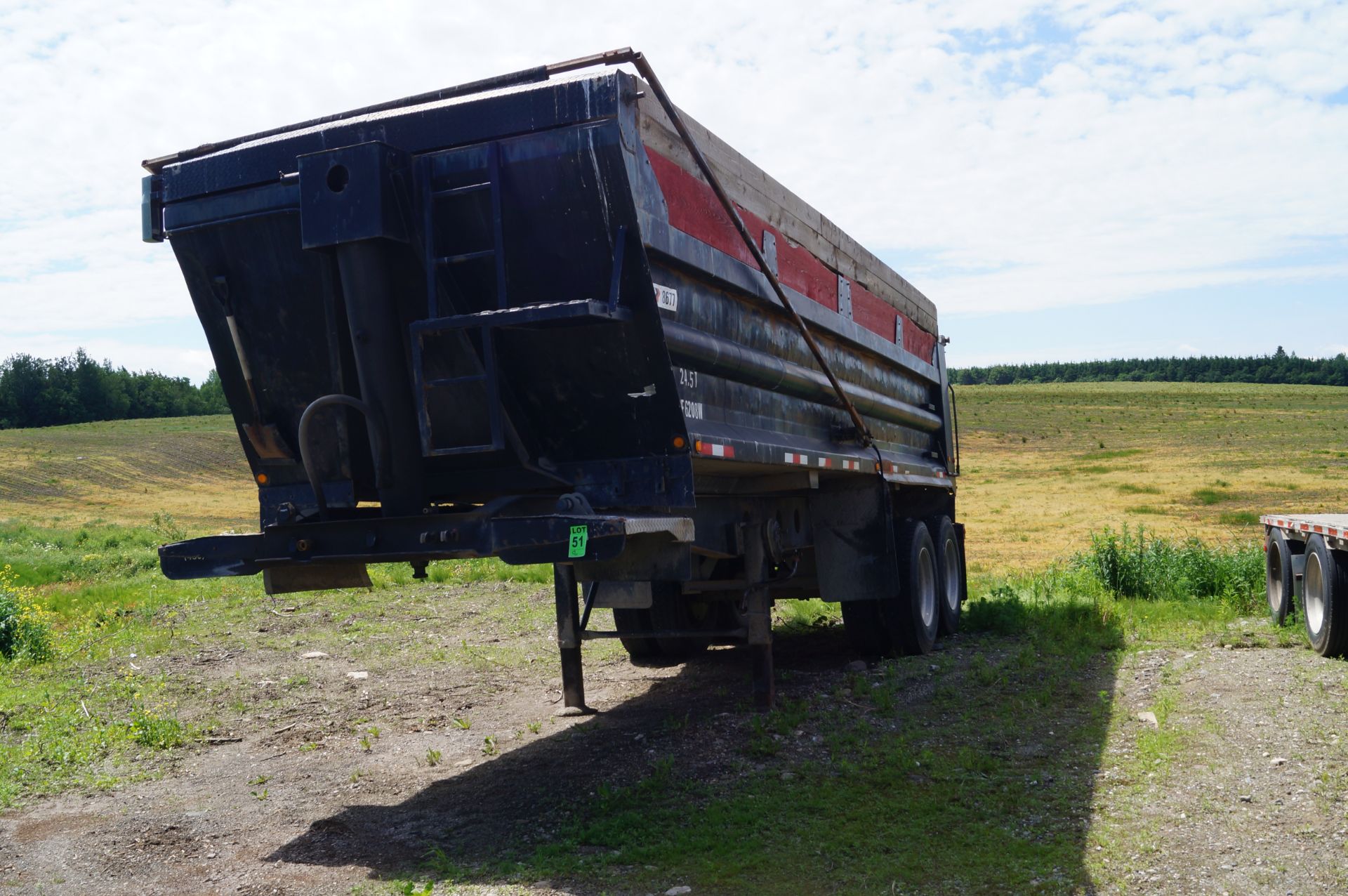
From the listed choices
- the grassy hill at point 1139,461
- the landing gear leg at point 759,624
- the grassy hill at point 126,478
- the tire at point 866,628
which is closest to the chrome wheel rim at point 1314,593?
the tire at point 866,628

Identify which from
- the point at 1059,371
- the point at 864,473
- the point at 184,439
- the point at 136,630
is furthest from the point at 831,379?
the point at 1059,371

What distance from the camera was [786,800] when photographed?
17.9 ft

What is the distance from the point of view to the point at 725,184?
6.00m

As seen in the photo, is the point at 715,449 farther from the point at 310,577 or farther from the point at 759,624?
the point at 310,577

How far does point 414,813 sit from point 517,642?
489 centimetres

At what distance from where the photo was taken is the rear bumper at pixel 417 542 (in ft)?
15.6

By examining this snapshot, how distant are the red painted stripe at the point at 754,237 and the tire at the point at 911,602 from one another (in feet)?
5.24

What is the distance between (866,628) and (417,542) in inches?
184

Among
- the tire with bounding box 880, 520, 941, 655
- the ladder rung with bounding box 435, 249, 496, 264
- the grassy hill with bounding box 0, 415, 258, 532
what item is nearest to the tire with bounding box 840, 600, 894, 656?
the tire with bounding box 880, 520, 941, 655

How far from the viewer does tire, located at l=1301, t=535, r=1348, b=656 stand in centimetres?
819

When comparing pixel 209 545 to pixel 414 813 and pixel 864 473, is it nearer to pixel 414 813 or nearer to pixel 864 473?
pixel 414 813

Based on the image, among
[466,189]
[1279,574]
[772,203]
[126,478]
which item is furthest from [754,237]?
[126,478]

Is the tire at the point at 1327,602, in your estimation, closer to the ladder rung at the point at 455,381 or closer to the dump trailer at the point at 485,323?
the dump trailer at the point at 485,323

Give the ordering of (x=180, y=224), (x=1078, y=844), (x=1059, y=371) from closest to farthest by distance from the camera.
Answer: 1. (x=1078, y=844)
2. (x=180, y=224)
3. (x=1059, y=371)
